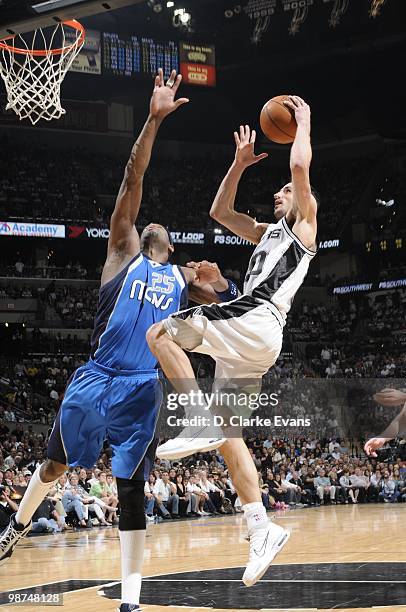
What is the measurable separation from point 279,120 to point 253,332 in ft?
4.62

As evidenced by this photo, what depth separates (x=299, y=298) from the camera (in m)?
30.2

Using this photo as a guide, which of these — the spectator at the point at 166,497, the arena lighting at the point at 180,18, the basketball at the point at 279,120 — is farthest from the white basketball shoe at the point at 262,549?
the arena lighting at the point at 180,18

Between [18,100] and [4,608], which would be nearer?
[4,608]

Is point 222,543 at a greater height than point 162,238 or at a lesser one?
lesser

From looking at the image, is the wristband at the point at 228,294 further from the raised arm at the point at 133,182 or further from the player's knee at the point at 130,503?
the player's knee at the point at 130,503

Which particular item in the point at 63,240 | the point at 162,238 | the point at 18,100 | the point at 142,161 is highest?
the point at 63,240

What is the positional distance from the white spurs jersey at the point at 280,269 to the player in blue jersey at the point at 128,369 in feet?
1.59

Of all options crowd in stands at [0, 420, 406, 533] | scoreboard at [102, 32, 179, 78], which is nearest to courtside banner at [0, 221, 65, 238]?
scoreboard at [102, 32, 179, 78]

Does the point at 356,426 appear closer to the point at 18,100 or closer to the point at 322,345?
the point at 322,345

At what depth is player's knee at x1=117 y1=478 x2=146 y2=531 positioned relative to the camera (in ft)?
16.8

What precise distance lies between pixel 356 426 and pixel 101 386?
17.2m

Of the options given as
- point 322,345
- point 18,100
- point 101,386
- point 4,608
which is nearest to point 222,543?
point 4,608

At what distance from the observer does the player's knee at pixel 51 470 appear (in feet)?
17.8

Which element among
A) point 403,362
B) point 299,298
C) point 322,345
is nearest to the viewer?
point 403,362
